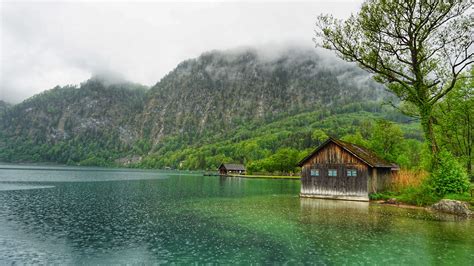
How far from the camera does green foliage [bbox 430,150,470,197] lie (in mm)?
38125

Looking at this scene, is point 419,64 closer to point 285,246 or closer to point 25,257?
point 285,246

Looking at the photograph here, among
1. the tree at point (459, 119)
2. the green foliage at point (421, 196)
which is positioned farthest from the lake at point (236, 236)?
the tree at point (459, 119)

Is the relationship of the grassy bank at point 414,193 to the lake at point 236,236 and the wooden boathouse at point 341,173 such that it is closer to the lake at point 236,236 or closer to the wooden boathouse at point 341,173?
the wooden boathouse at point 341,173

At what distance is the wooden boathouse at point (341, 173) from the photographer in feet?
159

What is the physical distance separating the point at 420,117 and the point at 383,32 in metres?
12.1

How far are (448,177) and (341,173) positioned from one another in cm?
1471

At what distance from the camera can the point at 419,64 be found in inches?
1594

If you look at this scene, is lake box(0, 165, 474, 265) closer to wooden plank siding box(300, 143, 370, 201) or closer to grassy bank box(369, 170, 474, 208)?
grassy bank box(369, 170, 474, 208)

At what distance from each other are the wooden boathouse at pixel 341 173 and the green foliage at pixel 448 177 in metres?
9.19

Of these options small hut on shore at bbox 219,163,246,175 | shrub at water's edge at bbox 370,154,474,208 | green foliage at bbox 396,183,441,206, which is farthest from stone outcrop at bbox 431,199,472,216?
small hut on shore at bbox 219,163,246,175

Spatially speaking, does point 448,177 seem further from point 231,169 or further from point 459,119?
point 231,169

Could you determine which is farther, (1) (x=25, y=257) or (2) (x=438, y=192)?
(2) (x=438, y=192)

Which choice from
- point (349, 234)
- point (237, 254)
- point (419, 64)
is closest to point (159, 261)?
point (237, 254)

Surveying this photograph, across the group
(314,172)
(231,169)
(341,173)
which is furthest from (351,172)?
(231,169)
